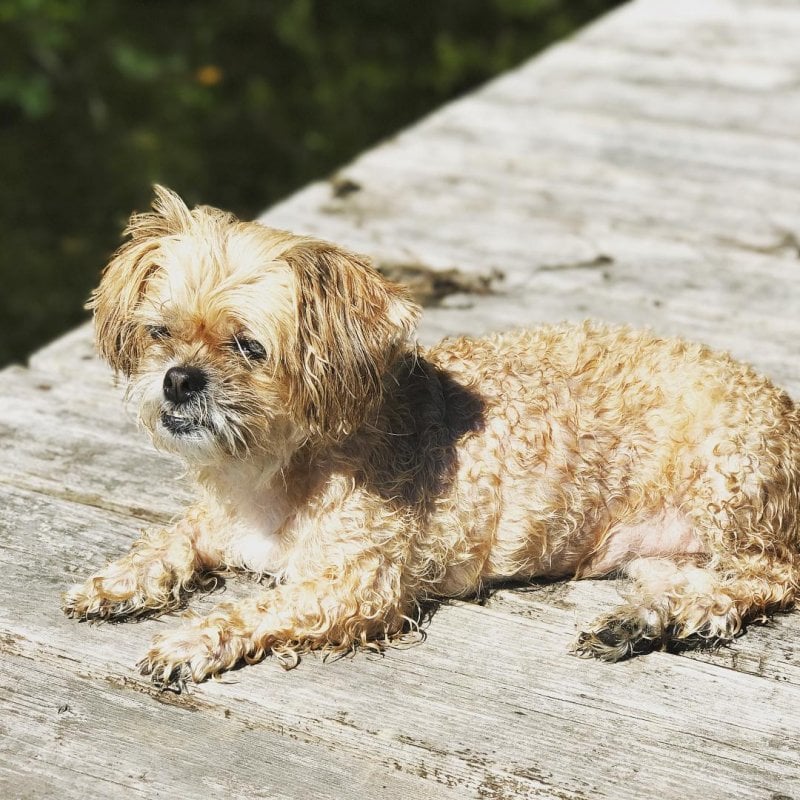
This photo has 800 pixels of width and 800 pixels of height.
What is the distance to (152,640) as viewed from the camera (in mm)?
3607

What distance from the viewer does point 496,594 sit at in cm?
395

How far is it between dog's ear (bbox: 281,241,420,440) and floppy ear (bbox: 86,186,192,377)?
0.47 meters

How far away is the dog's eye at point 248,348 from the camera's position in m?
3.46

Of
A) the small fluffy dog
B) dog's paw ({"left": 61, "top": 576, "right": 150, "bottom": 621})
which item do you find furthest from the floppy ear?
dog's paw ({"left": 61, "top": 576, "right": 150, "bottom": 621})

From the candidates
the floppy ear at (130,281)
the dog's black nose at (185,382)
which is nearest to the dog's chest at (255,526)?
the dog's black nose at (185,382)

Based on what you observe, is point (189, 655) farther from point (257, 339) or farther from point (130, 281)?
point (130, 281)

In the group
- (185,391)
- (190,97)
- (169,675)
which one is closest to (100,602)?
(169,675)

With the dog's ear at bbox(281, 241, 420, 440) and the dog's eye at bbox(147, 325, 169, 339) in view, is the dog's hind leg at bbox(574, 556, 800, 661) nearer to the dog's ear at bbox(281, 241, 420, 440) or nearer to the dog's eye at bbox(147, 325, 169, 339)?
the dog's ear at bbox(281, 241, 420, 440)

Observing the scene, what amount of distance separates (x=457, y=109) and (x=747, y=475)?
17.4ft

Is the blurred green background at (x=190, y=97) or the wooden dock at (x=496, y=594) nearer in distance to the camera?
the wooden dock at (x=496, y=594)

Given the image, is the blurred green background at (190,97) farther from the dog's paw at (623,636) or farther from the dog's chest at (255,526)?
the dog's paw at (623,636)

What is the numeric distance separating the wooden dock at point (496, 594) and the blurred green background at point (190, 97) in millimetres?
2617

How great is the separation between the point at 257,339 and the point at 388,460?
63 centimetres

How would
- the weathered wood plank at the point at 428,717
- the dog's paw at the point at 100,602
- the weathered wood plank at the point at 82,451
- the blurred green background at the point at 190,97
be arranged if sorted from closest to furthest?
the weathered wood plank at the point at 428,717
the dog's paw at the point at 100,602
the weathered wood plank at the point at 82,451
the blurred green background at the point at 190,97
